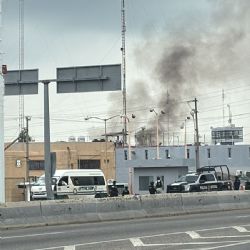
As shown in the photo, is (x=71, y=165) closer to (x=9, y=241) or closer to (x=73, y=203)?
(x=73, y=203)

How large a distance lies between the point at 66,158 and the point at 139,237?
61850 millimetres

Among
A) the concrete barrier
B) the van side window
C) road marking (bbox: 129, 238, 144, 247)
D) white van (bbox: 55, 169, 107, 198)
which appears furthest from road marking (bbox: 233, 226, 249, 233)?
the van side window

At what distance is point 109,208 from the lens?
19.8m

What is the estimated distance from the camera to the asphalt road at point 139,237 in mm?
11742

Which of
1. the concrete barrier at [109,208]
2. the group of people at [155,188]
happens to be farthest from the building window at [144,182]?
the concrete barrier at [109,208]

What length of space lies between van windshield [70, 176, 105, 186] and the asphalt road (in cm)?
2101

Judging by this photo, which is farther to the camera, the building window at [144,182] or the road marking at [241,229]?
the building window at [144,182]

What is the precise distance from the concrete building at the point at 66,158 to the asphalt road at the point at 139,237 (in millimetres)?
57448

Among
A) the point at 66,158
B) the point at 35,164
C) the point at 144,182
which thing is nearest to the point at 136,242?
the point at 144,182

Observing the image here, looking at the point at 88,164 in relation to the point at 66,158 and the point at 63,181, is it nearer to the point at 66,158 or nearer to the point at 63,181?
the point at 66,158

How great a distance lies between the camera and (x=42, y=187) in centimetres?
4122

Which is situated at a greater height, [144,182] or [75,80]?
[75,80]

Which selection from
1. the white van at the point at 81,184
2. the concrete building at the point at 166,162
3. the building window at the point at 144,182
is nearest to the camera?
the white van at the point at 81,184

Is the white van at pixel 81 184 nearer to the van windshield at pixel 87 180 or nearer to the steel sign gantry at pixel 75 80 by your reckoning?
the van windshield at pixel 87 180
